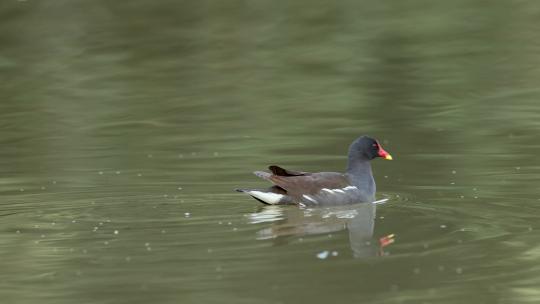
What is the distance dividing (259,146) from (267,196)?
11.4 feet

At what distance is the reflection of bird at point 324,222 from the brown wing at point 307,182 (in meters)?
0.22

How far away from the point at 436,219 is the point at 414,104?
744 cm

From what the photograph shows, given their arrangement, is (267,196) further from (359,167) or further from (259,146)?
(259,146)

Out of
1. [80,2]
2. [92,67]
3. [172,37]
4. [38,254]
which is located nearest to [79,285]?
[38,254]

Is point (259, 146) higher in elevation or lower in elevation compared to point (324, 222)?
higher

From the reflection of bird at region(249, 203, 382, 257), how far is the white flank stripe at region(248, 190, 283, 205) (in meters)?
0.08

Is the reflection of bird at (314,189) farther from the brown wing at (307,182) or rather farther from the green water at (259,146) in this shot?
the green water at (259,146)

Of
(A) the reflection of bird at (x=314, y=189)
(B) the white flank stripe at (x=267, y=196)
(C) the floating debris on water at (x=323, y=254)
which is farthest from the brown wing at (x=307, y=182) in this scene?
(C) the floating debris on water at (x=323, y=254)

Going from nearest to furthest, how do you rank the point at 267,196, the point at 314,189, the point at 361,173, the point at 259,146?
the point at 267,196 → the point at 314,189 → the point at 361,173 → the point at 259,146

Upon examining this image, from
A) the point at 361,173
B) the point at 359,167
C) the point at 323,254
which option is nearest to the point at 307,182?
the point at 361,173

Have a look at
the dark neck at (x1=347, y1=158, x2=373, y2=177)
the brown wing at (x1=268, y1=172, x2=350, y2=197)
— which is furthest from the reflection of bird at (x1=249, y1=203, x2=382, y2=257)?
the dark neck at (x1=347, y1=158, x2=373, y2=177)

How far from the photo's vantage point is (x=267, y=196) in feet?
42.5

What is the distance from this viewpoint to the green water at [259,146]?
9906 mm

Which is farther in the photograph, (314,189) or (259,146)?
(259,146)
